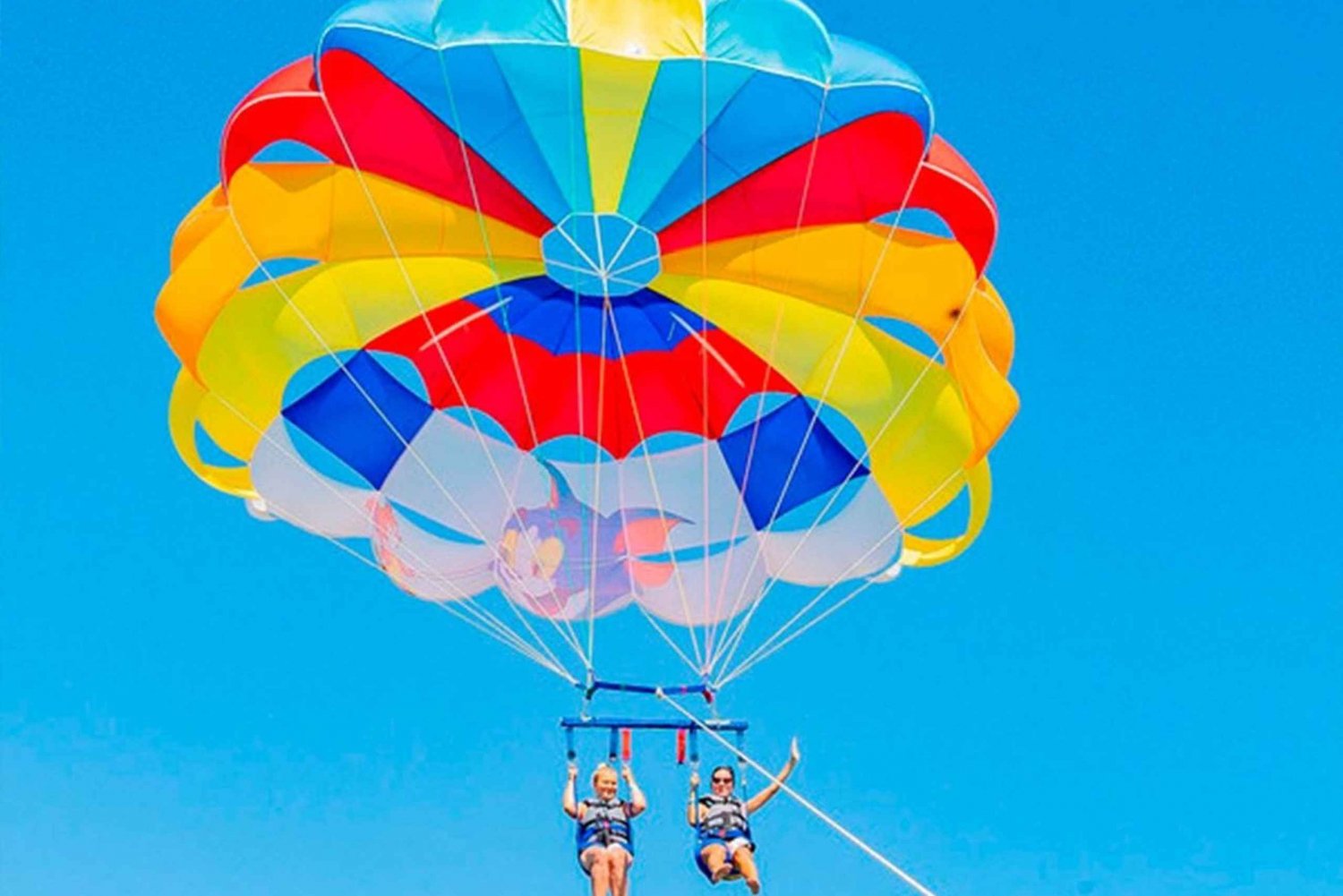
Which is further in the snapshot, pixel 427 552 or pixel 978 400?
pixel 427 552

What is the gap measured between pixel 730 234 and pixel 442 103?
2.00m

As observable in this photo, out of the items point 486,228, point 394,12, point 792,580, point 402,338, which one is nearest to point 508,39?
point 394,12

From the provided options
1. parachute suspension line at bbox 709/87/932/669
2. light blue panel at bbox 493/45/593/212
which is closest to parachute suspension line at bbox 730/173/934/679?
parachute suspension line at bbox 709/87/932/669

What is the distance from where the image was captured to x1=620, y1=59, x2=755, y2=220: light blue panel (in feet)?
47.9

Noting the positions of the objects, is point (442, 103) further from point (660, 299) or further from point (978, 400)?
point (978, 400)

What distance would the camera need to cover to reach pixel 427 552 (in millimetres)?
16703

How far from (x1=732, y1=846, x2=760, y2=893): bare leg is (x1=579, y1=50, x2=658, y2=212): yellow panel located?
391cm

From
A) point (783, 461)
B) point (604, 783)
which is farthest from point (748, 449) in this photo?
point (604, 783)

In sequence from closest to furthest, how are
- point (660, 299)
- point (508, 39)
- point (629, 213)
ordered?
1. point (508, 39)
2. point (629, 213)
3. point (660, 299)

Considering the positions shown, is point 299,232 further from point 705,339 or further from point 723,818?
point 723,818

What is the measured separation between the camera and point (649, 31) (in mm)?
14391

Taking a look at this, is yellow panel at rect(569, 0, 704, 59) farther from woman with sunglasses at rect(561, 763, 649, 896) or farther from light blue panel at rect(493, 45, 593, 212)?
woman with sunglasses at rect(561, 763, 649, 896)

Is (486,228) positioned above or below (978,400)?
above

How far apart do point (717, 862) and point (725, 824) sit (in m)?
0.23
